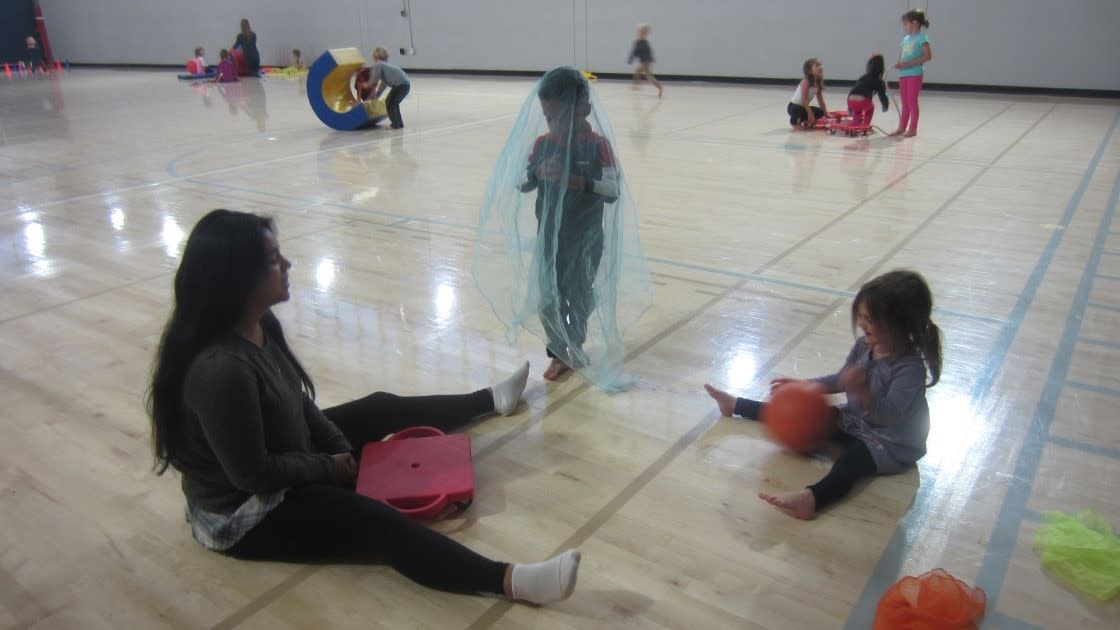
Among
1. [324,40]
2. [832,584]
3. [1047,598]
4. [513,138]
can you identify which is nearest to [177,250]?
[513,138]

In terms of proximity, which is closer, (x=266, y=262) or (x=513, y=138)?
(x=266, y=262)

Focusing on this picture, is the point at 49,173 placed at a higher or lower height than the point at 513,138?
lower

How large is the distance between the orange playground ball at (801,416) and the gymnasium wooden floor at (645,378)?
85 millimetres

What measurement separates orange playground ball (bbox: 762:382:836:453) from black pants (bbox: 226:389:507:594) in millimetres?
1100

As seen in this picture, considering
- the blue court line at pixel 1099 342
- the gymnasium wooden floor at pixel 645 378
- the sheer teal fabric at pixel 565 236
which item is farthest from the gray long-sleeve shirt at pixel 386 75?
the blue court line at pixel 1099 342

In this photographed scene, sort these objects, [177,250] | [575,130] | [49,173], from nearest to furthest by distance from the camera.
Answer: [575,130]
[177,250]
[49,173]

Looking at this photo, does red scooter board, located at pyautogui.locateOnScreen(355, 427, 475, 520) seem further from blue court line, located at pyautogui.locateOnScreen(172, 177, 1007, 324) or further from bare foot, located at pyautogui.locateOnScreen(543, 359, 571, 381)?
blue court line, located at pyautogui.locateOnScreen(172, 177, 1007, 324)

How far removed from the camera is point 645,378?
10.4ft

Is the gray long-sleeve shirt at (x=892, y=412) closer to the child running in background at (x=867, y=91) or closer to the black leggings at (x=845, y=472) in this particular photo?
the black leggings at (x=845, y=472)

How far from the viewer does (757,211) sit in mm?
5719

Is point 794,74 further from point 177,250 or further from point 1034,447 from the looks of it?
point 1034,447

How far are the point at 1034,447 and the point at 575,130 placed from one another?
6.02 feet

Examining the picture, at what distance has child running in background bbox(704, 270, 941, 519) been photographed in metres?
2.27

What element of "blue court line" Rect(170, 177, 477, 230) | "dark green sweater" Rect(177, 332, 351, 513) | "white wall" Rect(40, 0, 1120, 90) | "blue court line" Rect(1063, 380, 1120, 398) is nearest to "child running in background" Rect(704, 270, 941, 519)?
"blue court line" Rect(1063, 380, 1120, 398)
